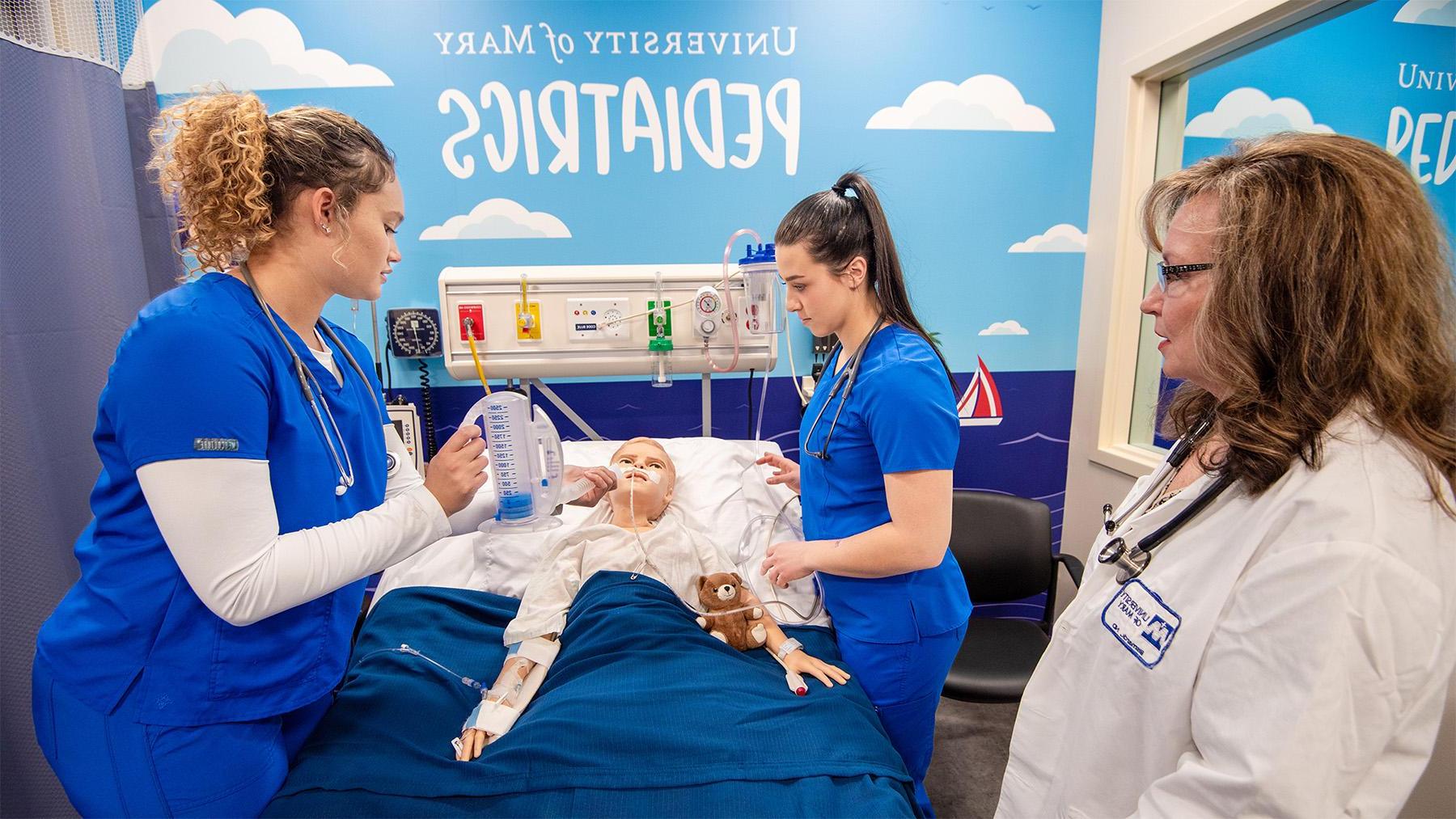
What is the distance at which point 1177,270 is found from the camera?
83 centimetres

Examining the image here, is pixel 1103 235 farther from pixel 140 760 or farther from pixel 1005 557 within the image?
pixel 140 760

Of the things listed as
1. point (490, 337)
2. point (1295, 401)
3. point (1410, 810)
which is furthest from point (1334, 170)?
point (490, 337)

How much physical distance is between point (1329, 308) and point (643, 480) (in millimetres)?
1526

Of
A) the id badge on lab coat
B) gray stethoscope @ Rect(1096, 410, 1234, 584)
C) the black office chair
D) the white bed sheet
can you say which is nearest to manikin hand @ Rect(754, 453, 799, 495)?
the white bed sheet

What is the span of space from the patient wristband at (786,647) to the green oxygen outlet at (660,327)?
34.5 inches

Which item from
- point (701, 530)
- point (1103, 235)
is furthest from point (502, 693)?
point (1103, 235)

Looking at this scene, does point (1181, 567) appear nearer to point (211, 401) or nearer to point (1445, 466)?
point (1445, 466)

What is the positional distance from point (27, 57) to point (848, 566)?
7.00ft

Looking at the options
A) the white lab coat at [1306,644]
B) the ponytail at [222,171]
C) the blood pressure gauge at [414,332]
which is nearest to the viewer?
the white lab coat at [1306,644]

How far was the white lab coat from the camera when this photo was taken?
0.62 meters

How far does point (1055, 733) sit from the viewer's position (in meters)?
0.98

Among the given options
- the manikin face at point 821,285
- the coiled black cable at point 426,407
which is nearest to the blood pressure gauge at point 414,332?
the coiled black cable at point 426,407

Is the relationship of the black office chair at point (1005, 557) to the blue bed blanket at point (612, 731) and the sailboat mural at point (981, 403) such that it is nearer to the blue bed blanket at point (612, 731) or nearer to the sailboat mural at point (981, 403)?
the sailboat mural at point (981, 403)

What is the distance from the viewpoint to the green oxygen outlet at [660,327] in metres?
1.91
